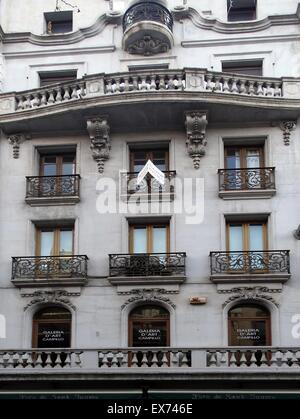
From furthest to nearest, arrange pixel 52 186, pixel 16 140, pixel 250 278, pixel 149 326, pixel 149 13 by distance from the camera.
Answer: pixel 149 13 < pixel 16 140 < pixel 52 186 < pixel 149 326 < pixel 250 278

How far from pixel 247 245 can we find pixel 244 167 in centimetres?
252

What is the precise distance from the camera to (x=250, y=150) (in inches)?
931

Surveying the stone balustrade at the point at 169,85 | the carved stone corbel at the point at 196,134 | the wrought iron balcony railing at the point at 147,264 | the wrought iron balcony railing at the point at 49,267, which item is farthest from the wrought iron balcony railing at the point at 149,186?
the stone balustrade at the point at 169,85

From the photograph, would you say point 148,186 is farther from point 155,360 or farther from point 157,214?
point 155,360

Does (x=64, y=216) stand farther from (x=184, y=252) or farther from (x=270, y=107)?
(x=270, y=107)

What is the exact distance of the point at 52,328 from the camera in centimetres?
2225

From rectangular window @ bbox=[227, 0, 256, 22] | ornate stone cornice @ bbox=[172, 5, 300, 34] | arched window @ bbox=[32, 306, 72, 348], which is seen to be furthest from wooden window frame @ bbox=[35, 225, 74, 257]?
rectangular window @ bbox=[227, 0, 256, 22]

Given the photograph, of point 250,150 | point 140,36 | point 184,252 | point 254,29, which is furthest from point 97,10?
point 184,252

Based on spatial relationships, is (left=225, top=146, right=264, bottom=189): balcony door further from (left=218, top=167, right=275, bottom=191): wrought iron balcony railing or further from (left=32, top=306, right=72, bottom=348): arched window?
(left=32, top=306, right=72, bottom=348): arched window

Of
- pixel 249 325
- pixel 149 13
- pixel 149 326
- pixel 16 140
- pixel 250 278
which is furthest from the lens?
pixel 149 13

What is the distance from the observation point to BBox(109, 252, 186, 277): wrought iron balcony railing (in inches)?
864

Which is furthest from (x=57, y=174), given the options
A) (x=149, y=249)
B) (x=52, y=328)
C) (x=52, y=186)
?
(x=52, y=328)

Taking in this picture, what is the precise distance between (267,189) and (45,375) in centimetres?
847
